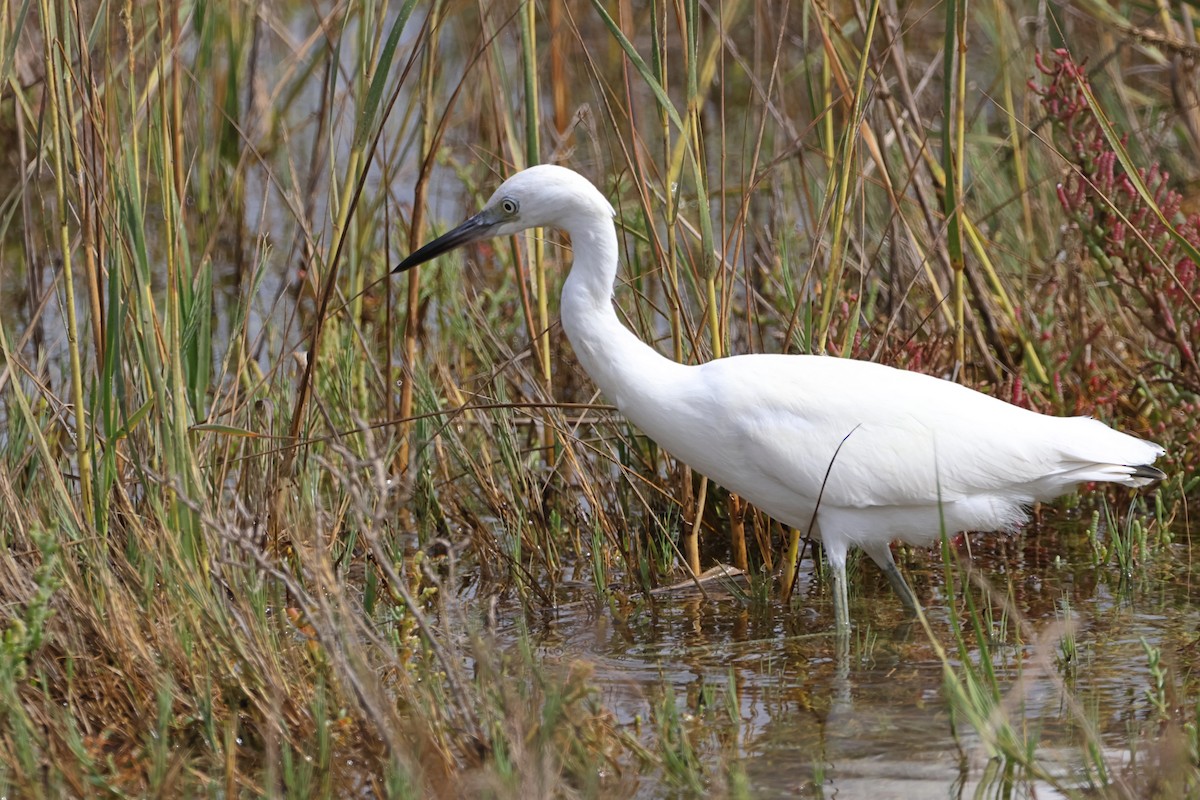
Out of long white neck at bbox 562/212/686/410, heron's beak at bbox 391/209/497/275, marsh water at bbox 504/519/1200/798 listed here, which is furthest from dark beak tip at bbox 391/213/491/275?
marsh water at bbox 504/519/1200/798

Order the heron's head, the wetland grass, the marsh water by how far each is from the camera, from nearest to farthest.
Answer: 1. the wetland grass
2. the marsh water
3. the heron's head

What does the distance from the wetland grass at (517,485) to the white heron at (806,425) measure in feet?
0.74

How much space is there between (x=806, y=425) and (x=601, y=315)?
57 cm

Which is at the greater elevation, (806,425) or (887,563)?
(806,425)

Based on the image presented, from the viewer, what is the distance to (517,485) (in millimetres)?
4082

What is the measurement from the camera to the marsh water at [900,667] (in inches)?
112

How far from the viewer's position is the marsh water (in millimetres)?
2834

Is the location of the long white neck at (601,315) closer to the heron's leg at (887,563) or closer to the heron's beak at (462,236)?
the heron's beak at (462,236)

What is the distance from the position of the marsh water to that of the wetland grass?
0.02 m

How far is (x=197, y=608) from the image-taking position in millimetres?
2871

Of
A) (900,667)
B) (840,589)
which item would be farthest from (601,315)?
(900,667)

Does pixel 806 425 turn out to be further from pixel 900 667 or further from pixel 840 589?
pixel 900 667

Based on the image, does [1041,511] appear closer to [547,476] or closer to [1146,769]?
[547,476]

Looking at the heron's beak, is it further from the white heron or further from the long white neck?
the long white neck
